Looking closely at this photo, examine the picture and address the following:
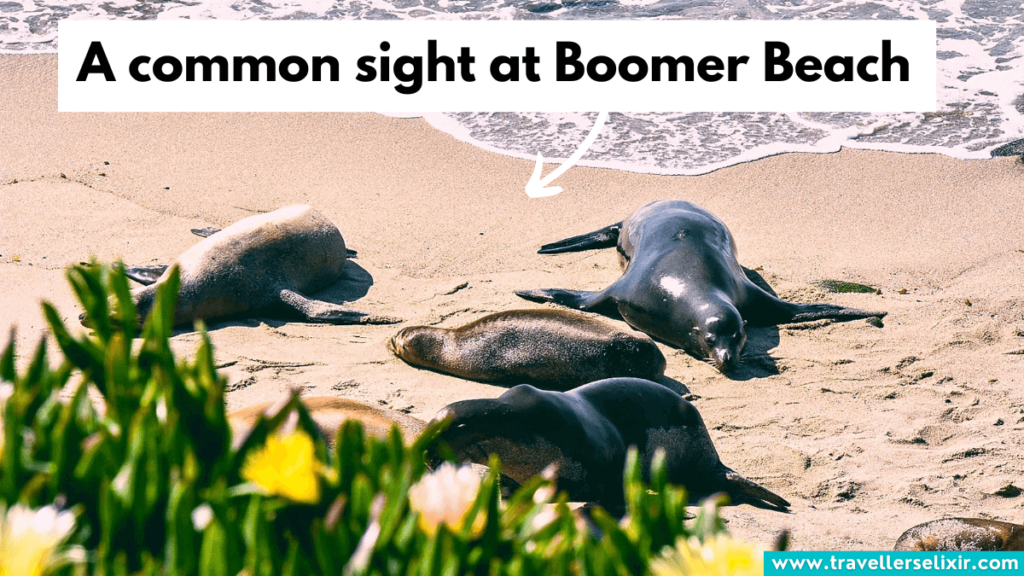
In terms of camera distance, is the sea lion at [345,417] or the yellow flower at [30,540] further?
the sea lion at [345,417]

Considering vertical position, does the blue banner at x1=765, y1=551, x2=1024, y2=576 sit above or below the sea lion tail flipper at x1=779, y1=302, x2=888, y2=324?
above

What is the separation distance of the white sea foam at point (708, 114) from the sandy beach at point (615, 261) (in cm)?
40

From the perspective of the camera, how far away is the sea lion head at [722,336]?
5.11 meters

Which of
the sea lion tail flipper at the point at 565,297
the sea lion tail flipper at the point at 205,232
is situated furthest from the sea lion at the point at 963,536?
the sea lion tail flipper at the point at 205,232

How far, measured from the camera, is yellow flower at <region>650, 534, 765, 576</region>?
2.98 feet

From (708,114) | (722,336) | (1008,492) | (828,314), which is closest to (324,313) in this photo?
(722,336)

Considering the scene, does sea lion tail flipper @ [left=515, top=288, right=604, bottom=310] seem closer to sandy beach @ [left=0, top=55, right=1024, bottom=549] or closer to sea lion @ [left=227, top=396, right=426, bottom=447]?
sandy beach @ [left=0, top=55, right=1024, bottom=549]

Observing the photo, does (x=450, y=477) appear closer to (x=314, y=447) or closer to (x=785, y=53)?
(x=314, y=447)

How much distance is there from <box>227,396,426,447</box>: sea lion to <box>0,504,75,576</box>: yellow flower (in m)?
2.24

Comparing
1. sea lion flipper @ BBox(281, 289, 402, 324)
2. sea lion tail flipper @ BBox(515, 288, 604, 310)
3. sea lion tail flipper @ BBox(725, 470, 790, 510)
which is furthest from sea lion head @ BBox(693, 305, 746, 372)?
sea lion flipper @ BBox(281, 289, 402, 324)

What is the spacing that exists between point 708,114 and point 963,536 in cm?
698

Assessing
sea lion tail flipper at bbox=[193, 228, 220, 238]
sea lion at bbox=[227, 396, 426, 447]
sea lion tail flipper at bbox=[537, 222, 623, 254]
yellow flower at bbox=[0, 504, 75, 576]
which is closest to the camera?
yellow flower at bbox=[0, 504, 75, 576]

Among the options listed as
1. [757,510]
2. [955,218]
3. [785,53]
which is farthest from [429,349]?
[785,53]

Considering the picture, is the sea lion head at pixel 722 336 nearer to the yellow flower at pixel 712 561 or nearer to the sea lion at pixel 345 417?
the sea lion at pixel 345 417
